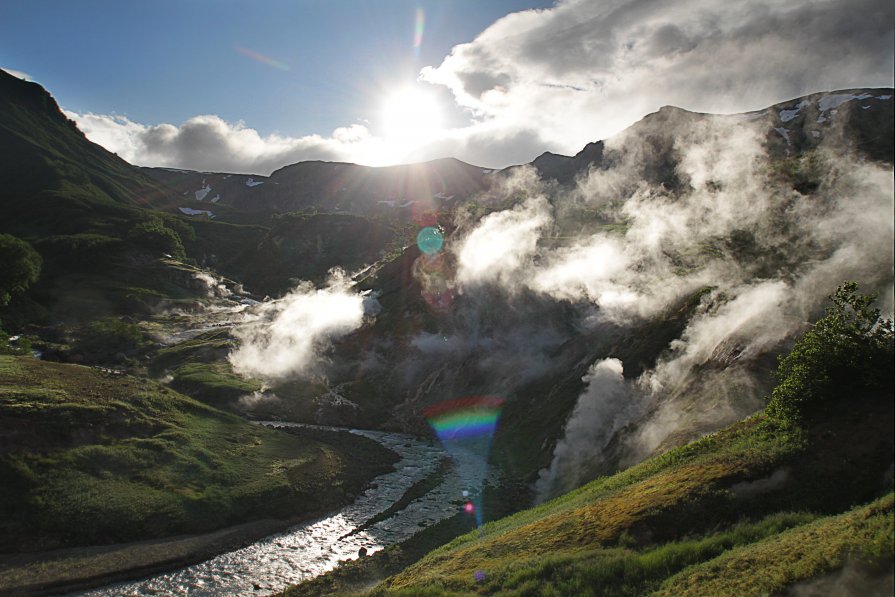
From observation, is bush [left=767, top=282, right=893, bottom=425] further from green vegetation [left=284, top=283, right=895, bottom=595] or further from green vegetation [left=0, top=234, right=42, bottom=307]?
green vegetation [left=0, top=234, right=42, bottom=307]

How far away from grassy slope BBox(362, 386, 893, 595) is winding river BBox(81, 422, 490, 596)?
624 inches

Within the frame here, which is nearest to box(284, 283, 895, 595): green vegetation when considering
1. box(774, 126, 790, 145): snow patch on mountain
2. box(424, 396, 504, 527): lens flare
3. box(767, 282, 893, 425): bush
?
box(767, 282, 893, 425): bush

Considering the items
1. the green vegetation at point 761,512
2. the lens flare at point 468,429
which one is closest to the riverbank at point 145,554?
the lens flare at point 468,429

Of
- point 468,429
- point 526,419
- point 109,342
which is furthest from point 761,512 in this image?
point 109,342

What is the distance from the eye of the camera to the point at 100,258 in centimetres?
17412

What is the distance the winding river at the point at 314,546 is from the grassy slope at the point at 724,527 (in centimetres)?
1584

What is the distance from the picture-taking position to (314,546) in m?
41.7

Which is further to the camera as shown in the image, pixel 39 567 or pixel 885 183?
pixel 39 567

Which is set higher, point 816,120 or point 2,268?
point 2,268

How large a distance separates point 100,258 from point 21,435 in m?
154

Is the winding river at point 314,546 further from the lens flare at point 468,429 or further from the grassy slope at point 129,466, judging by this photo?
the grassy slope at point 129,466

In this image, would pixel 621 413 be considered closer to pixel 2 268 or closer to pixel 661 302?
pixel 661 302

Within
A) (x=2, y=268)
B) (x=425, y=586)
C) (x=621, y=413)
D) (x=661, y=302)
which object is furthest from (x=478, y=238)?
(x=2, y=268)

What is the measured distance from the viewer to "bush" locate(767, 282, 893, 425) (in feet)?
63.3
